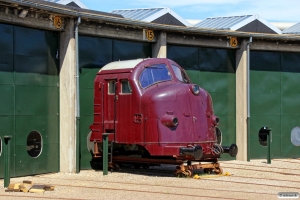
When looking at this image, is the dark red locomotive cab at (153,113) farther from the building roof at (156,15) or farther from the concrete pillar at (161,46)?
the building roof at (156,15)

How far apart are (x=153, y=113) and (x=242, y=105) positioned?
22.6ft

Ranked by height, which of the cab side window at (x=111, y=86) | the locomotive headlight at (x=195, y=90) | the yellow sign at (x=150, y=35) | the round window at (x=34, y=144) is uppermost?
the yellow sign at (x=150, y=35)

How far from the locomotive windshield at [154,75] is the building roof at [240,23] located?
8.01 m

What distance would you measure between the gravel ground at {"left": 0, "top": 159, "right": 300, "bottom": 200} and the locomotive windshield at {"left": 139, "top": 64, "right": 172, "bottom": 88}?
2.57 meters

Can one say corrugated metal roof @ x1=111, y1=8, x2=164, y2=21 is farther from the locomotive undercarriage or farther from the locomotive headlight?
the locomotive headlight

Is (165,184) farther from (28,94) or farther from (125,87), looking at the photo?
(28,94)

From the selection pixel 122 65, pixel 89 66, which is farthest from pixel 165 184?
pixel 89 66

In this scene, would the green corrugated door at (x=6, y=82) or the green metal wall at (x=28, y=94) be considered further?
the green metal wall at (x=28, y=94)

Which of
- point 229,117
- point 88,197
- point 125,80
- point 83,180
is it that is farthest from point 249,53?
point 88,197

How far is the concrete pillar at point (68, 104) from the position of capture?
1764cm

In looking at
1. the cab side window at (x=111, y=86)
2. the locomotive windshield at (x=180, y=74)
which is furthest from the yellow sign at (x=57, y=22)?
the locomotive windshield at (x=180, y=74)

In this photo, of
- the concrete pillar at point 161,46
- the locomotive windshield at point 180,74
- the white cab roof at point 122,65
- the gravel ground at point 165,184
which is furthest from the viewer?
the concrete pillar at point 161,46

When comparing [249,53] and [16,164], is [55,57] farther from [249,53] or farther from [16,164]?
[249,53]

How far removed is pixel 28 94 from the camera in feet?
55.4
